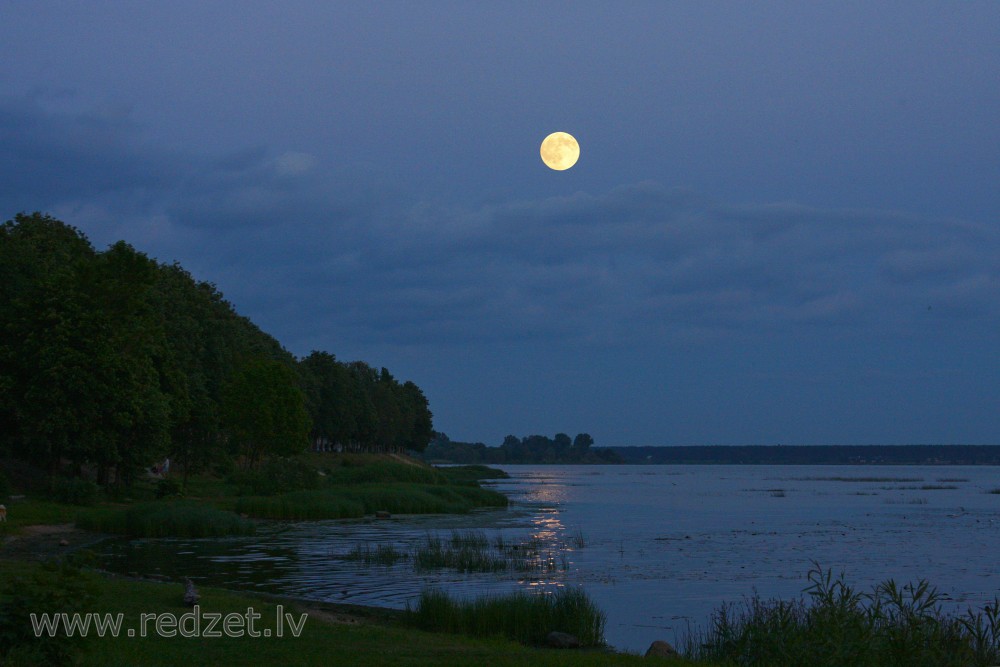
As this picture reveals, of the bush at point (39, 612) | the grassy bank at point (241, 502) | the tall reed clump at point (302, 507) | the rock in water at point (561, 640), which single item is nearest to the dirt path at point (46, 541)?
the grassy bank at point (241, 502)

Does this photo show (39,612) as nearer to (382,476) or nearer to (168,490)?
(168,490)

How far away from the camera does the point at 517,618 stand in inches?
883

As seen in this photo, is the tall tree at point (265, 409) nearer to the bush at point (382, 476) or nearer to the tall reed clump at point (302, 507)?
the bush at point (382, 476)

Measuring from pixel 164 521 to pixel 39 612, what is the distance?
115ft

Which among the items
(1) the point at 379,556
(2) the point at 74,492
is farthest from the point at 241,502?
(1) the point at 379,556

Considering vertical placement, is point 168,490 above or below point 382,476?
above

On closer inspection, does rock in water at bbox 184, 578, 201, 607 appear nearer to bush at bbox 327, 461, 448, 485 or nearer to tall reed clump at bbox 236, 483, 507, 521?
tall reed clump at bbox 236, 483, 507, 521

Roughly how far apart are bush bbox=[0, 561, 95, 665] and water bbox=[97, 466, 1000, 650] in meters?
14.1

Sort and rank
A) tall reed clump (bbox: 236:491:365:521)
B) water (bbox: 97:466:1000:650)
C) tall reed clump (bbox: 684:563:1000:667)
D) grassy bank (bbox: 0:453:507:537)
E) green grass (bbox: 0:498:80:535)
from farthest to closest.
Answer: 1. tall reed clump (bbox: 236:491:365:521)
2. grassy bank (bbox: 0:453:507:537)
3. green grass (bbox: 0:498:80:535)
4. water (bbox: 97:466:1000:650)
5. tall reed clump (bbox: 684:563:1000:667)

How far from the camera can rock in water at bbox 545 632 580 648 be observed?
2144 centimetres

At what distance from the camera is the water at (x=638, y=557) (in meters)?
30.6

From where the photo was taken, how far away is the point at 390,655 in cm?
1653

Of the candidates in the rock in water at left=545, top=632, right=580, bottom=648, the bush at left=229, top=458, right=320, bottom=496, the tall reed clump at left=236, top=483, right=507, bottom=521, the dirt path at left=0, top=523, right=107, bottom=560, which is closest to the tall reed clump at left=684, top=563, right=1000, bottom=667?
the rock in water at left=545, top=632, right=580, bottom=648

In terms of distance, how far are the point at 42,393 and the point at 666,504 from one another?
60134 mm
